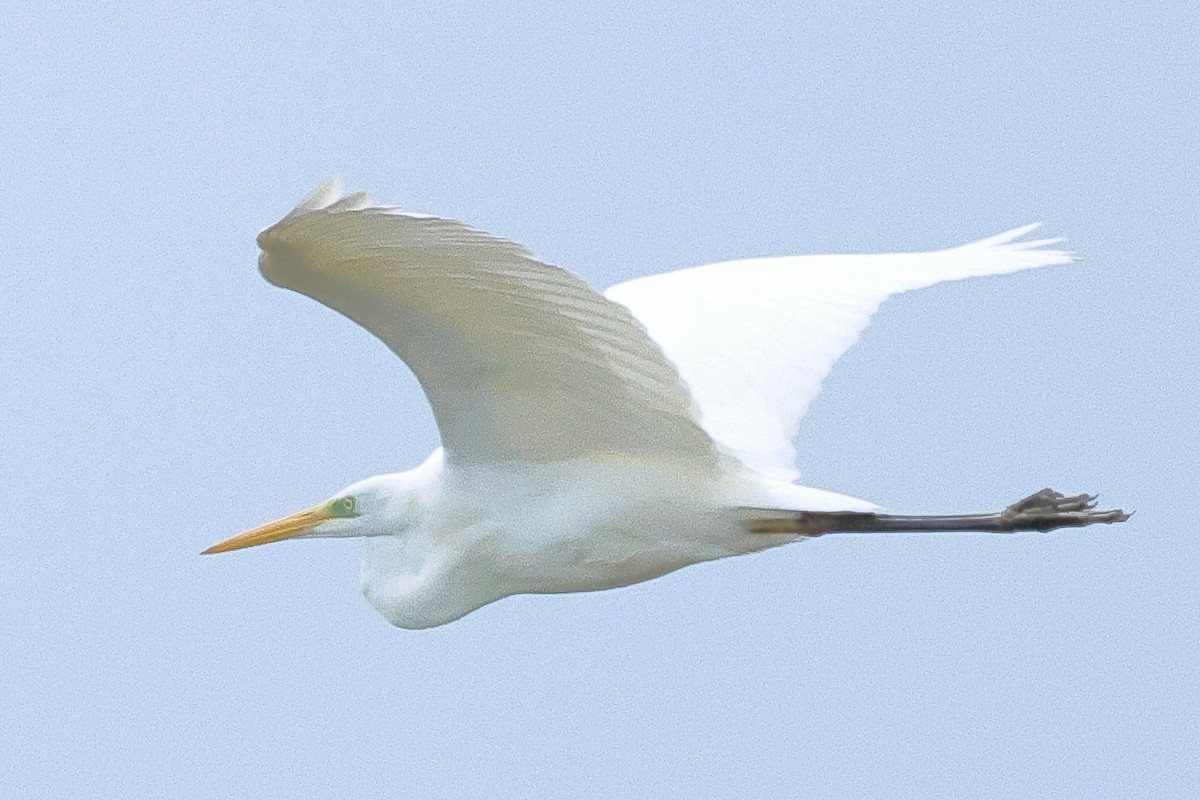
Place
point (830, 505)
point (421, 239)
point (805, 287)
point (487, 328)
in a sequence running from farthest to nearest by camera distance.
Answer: point (805, 287) < point (830, 505) < point (487, 328) < point (421, 239)

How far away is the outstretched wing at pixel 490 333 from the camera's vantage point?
5.30 meters

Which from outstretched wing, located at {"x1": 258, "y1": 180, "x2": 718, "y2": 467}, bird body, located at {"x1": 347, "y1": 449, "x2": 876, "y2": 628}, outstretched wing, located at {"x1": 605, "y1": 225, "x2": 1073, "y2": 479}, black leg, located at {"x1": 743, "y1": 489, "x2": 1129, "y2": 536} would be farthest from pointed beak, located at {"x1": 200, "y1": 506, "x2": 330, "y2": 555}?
black leg, located at {"x1": 743, "y1": 489, "x2": 1129, "y2": 536}

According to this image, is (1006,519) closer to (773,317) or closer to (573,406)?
(773,317)

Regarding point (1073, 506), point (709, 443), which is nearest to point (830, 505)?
point (709, 443)

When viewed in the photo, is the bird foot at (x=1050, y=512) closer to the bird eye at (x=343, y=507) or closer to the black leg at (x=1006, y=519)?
the black leg at (x=1006, y=519)

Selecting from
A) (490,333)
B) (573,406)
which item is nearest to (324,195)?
(490,333)

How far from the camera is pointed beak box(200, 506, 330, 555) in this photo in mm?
7129

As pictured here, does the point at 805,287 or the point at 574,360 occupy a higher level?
the point at 805,287

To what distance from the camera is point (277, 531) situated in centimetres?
721

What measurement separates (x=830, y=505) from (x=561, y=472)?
0.75 meters

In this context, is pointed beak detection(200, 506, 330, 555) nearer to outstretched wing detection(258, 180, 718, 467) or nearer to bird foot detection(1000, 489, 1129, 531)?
outstretched wing detection(258, 180, 718, 467)

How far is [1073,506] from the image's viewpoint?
666cm

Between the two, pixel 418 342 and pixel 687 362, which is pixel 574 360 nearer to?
pixel 418 342

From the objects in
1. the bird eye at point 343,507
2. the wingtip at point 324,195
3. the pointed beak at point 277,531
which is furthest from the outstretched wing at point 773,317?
the wingtip at point 324,195
